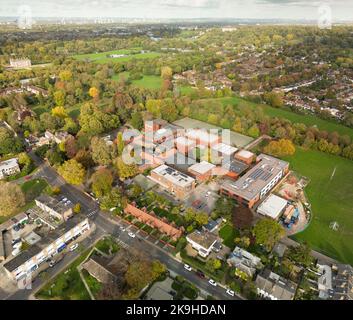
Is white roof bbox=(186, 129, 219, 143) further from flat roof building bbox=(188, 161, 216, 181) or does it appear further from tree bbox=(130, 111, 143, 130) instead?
tree bbox=(130, 111, 143, 130)

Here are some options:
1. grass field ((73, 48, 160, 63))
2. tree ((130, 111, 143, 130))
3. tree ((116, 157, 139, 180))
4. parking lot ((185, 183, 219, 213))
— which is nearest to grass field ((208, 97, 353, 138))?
tree ((130, 111, 143, 130))

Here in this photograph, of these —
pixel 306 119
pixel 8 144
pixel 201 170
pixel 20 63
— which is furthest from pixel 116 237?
pixel 20 63

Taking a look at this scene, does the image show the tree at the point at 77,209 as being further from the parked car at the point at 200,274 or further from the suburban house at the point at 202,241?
the parked car at the point at 200,274

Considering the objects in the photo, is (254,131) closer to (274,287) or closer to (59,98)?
(274,287)

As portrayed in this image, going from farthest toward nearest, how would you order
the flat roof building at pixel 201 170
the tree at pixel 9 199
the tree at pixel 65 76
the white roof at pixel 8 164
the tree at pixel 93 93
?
the tree at pixel 65 76 → the tree at pixel 93 93 → the white roof at pixel 8 164 → the flat roof building at pixel 201 170 → the tree at pixel 9 199

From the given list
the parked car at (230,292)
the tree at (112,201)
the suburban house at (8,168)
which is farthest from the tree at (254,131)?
the suburban house at (8,168)

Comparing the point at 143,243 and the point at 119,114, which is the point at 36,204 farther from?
the point at 119,114

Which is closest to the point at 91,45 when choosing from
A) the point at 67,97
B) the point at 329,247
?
the point at 67,97

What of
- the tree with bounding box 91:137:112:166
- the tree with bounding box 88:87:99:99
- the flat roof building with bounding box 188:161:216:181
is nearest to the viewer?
the flat roof building with bounding box 188:161:216:181
